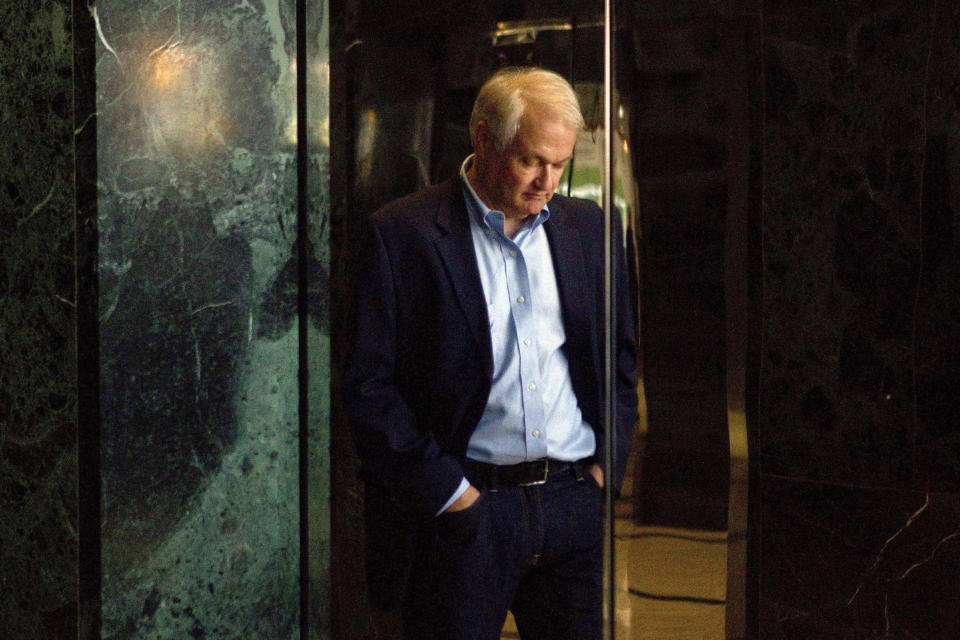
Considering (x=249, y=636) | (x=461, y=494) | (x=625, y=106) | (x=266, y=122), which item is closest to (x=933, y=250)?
(x=625, y=106)

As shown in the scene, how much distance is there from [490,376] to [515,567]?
0.38 m

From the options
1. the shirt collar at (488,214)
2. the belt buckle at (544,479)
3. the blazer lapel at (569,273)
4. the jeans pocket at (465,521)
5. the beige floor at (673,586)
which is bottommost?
the beige floor at (673,586)

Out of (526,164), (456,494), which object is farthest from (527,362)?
(526,164)

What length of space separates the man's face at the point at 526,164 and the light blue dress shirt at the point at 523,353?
0.10 feet

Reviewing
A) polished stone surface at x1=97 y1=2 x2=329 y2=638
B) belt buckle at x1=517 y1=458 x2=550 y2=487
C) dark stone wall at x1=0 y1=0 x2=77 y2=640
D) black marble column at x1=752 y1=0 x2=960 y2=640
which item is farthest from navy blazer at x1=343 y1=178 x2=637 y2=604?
dark stone wall at x1=0 y1=0 x2=77 y2=640

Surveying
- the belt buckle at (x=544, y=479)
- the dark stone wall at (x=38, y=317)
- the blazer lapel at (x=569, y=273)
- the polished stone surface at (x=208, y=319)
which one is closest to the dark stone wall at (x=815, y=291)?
the blazer lapel at (x=569, y=273)

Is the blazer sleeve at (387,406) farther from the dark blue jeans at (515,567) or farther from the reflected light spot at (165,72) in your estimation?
the reflected light spot at (165,72)

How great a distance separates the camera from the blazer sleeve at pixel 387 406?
1.94m

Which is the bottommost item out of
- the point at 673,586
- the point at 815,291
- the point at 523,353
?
the point at 673,586

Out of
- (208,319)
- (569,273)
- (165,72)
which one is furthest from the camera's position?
(208,319)

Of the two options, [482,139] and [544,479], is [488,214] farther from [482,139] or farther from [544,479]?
[544,479]

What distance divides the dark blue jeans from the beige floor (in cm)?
8

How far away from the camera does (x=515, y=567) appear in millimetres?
1965

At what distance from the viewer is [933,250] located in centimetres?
221
